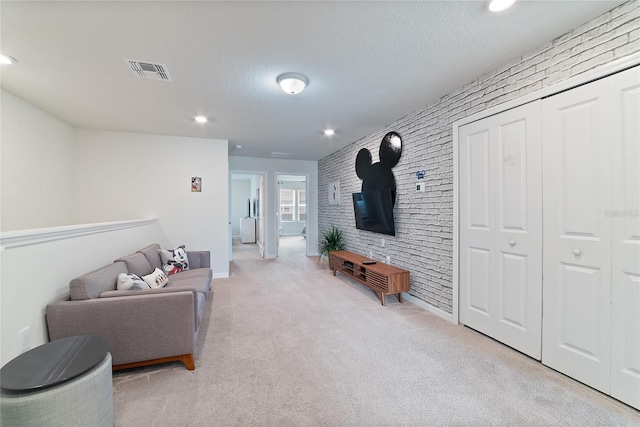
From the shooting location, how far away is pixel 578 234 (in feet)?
6.06

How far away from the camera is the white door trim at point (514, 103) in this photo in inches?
64.3

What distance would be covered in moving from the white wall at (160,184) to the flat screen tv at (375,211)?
2.40m

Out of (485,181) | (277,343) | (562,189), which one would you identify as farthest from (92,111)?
(562,189)

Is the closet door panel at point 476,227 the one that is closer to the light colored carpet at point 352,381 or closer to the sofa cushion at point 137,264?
the light colored carpet at point 352,381

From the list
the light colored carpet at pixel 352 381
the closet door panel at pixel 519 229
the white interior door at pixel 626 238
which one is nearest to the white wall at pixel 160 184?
the light colored carpet at pixel 352 381

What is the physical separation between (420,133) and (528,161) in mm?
1359

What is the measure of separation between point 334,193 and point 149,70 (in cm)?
401

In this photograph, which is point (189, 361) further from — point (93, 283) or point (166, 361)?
point (93, 283)

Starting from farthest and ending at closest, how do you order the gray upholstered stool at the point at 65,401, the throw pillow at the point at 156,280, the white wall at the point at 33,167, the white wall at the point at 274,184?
the white wall at the point at 274,184, the white wall at the point at 33,167, the throw pillow at the point at 156,280, the gray upholstered stool at the point at 65,401

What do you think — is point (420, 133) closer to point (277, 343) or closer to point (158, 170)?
point (277, 343)

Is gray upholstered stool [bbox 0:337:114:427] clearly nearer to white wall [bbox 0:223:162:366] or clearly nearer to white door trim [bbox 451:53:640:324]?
white wall [bbox 0:223:162:366]

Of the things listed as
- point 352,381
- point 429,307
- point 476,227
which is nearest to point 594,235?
point 476,227

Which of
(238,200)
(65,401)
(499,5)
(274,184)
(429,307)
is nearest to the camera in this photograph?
(65,401)

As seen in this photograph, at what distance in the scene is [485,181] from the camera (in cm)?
248
